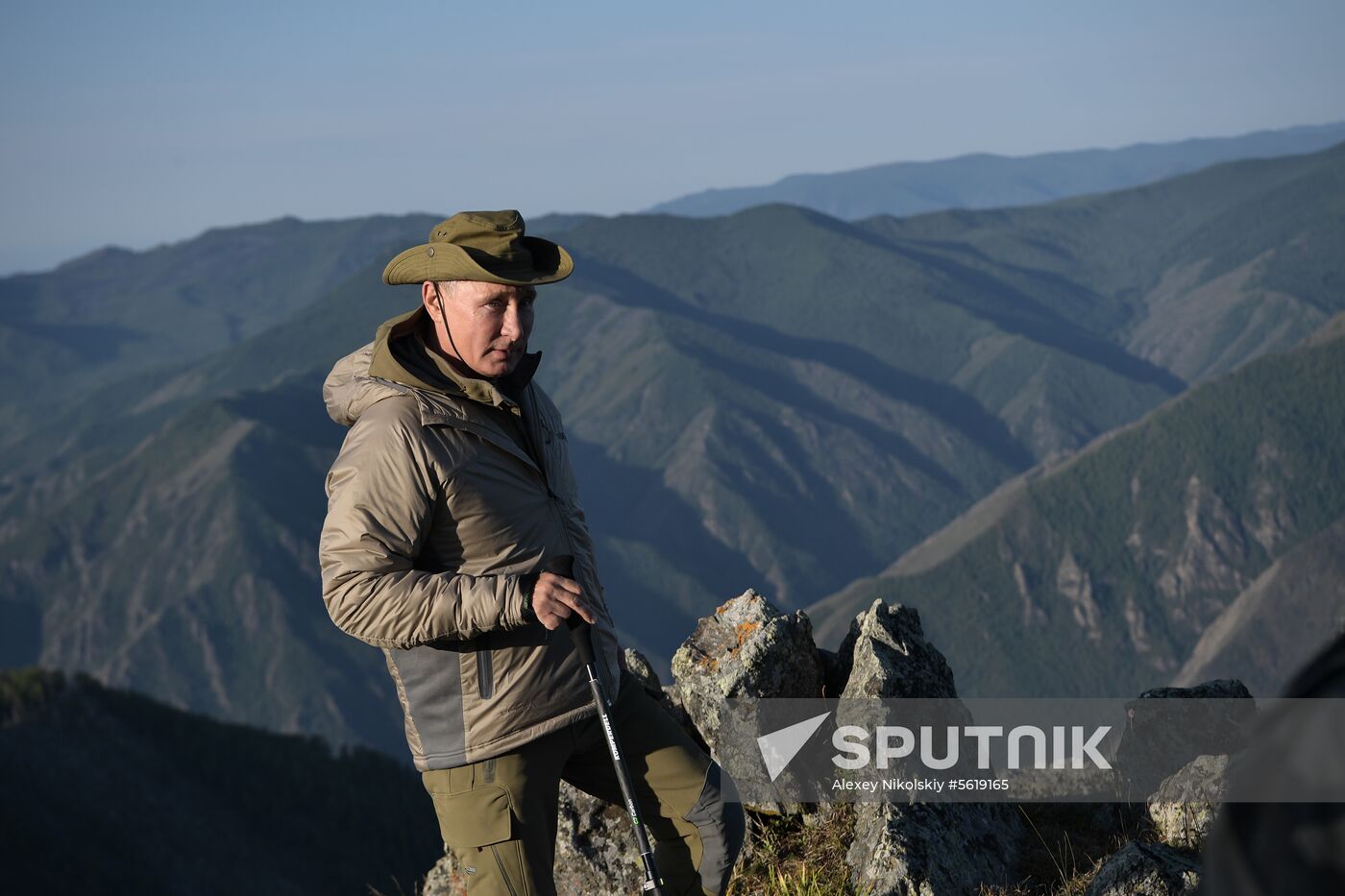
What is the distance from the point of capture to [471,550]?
Answer: 632cm

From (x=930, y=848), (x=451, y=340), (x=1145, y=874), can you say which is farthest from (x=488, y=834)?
(x=1145, y=874)

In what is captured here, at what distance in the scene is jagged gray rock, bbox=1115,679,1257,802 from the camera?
10.0m

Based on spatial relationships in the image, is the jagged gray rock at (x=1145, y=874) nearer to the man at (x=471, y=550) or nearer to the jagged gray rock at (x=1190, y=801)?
the jagged gray rock at (x=1190, y=801)

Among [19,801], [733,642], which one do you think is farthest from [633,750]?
[19,801]

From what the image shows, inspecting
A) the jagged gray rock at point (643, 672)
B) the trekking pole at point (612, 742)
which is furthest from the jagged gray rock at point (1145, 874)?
the jagged gray rock at point (643, 672)

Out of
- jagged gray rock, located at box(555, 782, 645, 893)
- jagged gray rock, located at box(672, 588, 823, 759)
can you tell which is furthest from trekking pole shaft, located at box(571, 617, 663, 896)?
jagged gray rock, located at box(672, 588, 823, 759)

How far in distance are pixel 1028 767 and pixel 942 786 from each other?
1.38 metres

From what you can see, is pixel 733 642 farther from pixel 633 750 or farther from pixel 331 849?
pixel 331 849

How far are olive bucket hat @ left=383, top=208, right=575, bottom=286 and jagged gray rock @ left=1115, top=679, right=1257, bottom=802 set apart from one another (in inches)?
256

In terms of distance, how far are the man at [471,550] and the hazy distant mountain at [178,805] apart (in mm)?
134295

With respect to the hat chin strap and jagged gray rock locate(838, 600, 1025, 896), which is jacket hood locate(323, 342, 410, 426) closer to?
the hat chin strap

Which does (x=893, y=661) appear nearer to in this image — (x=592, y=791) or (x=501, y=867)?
(x=592, y=791)

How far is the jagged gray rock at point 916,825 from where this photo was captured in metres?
8.23

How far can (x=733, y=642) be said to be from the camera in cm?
1080
